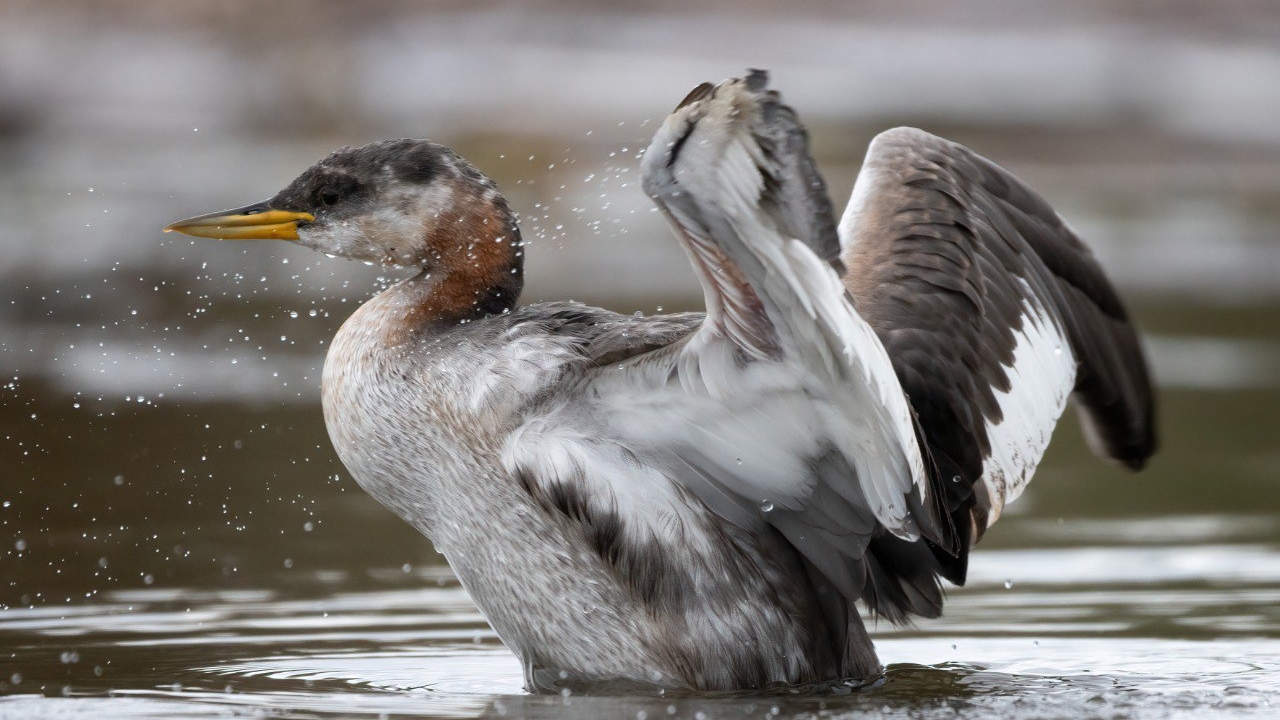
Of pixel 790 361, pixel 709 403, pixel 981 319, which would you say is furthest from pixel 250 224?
pixel 981 319

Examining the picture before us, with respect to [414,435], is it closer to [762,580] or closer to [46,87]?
[762,580]

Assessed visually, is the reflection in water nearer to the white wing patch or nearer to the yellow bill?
the white wing patch

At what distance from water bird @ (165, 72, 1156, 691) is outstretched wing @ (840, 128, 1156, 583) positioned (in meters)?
0.01

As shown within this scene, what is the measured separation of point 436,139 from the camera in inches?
895

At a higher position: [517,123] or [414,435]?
[414,435]

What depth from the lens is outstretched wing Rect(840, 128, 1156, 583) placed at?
593cm

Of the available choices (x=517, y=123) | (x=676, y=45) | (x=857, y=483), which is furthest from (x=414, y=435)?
(x=676, y=45)

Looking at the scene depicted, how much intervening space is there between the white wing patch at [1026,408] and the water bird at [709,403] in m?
0.01

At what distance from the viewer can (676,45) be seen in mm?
35219

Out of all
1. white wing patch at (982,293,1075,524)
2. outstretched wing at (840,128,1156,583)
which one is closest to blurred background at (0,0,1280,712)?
outstretched wing at (840,128,1156,583)

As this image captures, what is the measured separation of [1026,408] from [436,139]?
56.0 feet

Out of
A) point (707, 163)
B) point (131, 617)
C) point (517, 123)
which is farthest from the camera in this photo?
point (517, 123)

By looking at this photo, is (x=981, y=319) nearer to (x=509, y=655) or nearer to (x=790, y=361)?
(x=790, y=361)

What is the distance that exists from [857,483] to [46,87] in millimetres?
21929
